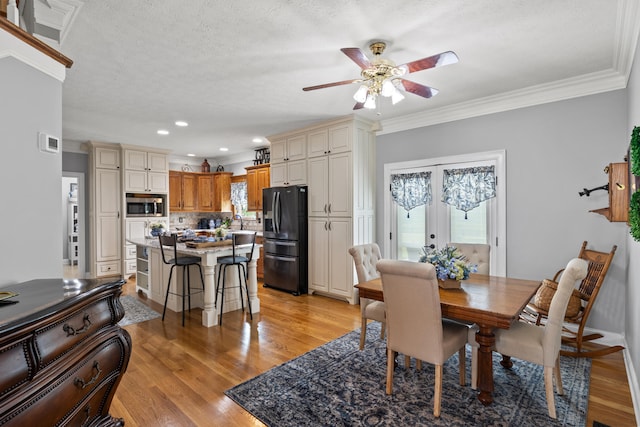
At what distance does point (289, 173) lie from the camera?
5.36 m

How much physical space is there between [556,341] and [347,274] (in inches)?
110

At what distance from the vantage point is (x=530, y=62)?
9.46 ft

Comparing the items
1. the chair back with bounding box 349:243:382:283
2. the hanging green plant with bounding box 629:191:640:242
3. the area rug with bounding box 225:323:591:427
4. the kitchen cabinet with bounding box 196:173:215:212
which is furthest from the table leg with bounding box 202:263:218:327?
the kitchen cabinet with bounding box 196:173:215:212

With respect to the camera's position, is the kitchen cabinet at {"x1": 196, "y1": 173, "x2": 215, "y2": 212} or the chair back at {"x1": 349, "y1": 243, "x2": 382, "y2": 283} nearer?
the chair back at {"x1": 349, "y1": 243, "x2": 382, "y2": 283}

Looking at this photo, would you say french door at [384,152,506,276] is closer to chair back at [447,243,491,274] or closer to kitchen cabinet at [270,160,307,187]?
chair back at [447,243,491,274]

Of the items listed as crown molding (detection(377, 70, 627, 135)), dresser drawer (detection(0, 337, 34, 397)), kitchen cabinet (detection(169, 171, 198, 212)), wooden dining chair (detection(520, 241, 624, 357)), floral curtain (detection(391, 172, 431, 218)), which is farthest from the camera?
kitchen cabinet (detection(169, 171, 198, 212))

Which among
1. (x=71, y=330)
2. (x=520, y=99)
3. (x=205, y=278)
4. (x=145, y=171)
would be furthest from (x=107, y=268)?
(x=520, y=99)

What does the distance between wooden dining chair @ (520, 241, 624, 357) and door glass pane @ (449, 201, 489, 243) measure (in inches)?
35.6

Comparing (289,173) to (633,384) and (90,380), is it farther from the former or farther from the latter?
(633,384)

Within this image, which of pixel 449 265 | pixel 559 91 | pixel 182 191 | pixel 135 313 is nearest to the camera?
pixel 449 265

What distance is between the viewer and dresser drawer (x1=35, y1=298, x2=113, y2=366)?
107 centimetres

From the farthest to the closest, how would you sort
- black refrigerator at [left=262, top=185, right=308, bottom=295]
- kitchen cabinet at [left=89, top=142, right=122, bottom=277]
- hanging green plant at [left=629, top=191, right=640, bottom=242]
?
kitchen cabinet at [left=89, top=142, right=122, bottom=277]
black refrigerator at [left=262, top=185, right=308, bottom=295]
hanging green plant at [left=629, top=191, right=640, bottom=242]

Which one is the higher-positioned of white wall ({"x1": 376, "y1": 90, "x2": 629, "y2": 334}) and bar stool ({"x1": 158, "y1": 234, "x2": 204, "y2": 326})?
white wall ({"x1": 376, "y1": 90, "x2": 629, "y2": 334})

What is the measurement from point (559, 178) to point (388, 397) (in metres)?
2.92
